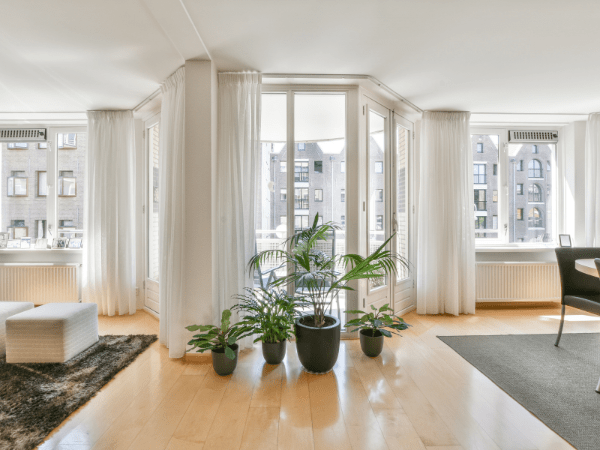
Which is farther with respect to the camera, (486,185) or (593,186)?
(486,185)

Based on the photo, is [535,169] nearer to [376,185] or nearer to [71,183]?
[376,185]

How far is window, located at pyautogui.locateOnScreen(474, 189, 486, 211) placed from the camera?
14.4 ft

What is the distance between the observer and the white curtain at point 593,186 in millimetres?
4051

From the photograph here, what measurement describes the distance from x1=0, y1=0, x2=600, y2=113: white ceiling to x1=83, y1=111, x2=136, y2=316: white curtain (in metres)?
0.50

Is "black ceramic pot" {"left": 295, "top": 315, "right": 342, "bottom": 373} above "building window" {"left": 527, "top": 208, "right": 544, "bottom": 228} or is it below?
below

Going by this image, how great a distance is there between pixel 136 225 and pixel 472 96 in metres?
4.09

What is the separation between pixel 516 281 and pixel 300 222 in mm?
2960

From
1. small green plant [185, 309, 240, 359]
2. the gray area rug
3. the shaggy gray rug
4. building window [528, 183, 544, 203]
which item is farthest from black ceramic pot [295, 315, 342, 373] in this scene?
building window [528, 183, 544, 203]

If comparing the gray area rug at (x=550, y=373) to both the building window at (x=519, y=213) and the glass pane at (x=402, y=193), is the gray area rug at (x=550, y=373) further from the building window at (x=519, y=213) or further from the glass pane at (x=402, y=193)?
the building window at (x=519, y=213)

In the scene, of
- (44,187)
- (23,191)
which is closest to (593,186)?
(44,187)

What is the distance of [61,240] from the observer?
4.16 meters

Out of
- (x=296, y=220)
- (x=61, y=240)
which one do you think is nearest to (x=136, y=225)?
(x=61, y=240)

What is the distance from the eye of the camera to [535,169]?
450 cm

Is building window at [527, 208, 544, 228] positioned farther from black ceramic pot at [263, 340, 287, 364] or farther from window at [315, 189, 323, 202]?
black ceramic pot at [263, 340, 287, 364]
